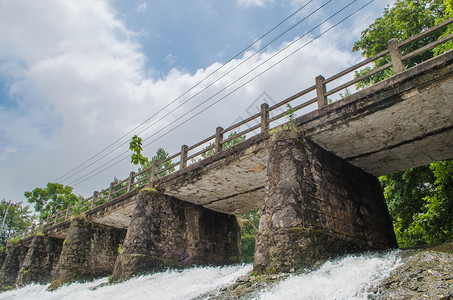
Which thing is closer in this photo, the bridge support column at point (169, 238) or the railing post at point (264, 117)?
the railing post at point (264, 117)

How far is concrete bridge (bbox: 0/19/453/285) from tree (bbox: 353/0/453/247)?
6.33 ft

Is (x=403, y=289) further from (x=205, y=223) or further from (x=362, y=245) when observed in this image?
(x=205, y=223)

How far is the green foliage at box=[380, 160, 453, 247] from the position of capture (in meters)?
10.5

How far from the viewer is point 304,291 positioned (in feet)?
14.6

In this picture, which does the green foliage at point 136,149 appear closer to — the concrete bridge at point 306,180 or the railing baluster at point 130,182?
the concrete bridge at point 306,180

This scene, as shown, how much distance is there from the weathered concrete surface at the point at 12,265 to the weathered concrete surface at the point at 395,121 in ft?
79.4

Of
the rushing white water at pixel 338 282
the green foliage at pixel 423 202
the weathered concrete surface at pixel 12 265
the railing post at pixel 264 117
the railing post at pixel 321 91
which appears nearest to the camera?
the rushing white water at pixel 338 282

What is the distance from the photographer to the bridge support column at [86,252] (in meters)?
15.0

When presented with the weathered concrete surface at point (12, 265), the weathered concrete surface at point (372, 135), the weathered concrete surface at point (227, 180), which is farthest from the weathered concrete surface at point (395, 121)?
the weathered concrete surface at point (12, 265)

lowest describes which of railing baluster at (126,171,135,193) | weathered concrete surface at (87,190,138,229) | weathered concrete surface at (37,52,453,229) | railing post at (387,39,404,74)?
weathered concrete surface at (87,190,138,229)

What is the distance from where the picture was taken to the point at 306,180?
24.1ft

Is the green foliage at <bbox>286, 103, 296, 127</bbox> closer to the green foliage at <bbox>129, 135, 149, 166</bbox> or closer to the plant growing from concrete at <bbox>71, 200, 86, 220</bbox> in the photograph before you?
the green foliage at <bbox>129, 135, 149, 166</bbox>

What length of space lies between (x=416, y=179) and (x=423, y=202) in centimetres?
99

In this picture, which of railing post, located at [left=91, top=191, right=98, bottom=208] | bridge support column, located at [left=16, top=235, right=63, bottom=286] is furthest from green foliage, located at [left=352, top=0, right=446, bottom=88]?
bridge support column, located at [left=16, top=235, right=63, bottom=286]
